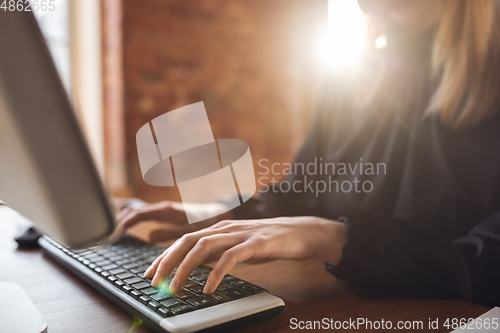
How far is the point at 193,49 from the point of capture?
174 centimetres

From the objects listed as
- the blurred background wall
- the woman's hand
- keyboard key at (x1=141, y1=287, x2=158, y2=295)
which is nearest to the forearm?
the woman's hand

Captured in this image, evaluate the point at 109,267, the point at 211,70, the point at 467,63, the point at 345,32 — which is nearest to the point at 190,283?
the point at 109,267

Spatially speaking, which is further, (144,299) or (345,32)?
(345,32)

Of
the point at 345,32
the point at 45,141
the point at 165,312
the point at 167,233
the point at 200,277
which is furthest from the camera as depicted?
the point at 345,32

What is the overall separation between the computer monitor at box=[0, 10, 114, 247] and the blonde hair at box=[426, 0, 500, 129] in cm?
66

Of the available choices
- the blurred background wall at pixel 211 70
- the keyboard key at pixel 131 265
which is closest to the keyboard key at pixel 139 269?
the keyboard key at pixel 131 265

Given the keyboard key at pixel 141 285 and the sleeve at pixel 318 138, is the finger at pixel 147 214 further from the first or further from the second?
the keyboard key at pixel 141 285

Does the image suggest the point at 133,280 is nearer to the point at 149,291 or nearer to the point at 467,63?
the point at 149,291

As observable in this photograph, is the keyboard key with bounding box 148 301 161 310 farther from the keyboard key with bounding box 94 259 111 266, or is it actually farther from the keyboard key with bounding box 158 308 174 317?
the keyboard key with bounding box 94 259 111 266

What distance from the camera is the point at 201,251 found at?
409mm

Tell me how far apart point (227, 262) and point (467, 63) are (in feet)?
1.99

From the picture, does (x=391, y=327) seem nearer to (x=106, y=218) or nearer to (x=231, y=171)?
(x=106, y=218)

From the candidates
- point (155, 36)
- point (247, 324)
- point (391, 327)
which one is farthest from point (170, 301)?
point (155, 36)

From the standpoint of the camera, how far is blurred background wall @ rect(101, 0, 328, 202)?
1.63m
